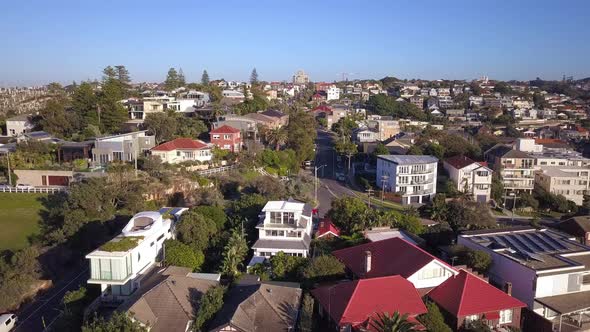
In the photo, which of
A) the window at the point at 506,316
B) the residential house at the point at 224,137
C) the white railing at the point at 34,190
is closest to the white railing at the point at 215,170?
the residential house at the point at 224,137

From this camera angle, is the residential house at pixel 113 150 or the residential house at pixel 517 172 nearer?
the residential house at pixel 113 150

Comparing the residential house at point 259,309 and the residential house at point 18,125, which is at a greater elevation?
the residential house at point 18,125

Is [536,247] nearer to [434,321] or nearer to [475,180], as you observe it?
[434,321]

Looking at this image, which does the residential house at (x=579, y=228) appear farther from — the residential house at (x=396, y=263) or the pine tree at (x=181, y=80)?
the pine tree at (x=181, y=80)

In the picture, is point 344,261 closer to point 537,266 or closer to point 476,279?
point 476,279

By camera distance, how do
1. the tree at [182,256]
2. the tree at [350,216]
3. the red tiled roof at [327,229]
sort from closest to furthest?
1. the tree at [182,256]
2. the red tiled roof at [327,229]
3. the tree at [350,216]

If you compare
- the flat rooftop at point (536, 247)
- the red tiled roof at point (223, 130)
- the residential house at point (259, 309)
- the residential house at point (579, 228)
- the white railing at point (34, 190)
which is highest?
the red tiled roof at point (223, 130)
